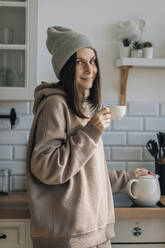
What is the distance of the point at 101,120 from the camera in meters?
1.61

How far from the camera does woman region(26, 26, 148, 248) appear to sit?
1.56m

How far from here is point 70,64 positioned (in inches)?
66.9

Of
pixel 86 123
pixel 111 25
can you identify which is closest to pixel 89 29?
pixel 111 25

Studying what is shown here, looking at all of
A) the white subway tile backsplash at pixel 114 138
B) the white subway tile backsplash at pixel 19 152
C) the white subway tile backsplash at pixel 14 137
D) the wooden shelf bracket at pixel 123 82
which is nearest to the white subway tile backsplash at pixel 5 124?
the white subway tile backsplash at pixel 14 137

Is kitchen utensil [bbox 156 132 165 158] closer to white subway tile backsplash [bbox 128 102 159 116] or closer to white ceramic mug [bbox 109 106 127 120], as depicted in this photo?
white subway tile backsplash [bbox 128 102 159 116]

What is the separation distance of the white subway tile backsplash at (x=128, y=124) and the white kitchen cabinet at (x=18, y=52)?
600mm

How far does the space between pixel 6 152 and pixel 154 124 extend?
949 mm

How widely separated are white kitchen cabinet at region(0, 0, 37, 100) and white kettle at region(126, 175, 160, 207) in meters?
0.76

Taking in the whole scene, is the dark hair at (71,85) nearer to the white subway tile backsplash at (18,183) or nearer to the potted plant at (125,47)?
the potted plant at (125,47)

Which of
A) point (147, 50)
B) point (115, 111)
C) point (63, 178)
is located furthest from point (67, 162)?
point (147, 50)

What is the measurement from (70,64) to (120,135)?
2.91 feet

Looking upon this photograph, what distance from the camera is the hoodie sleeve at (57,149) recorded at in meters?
1.55

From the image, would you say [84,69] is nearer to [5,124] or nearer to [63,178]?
[63,178]

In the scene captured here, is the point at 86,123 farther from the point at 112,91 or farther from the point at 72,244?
the point at 112,91
